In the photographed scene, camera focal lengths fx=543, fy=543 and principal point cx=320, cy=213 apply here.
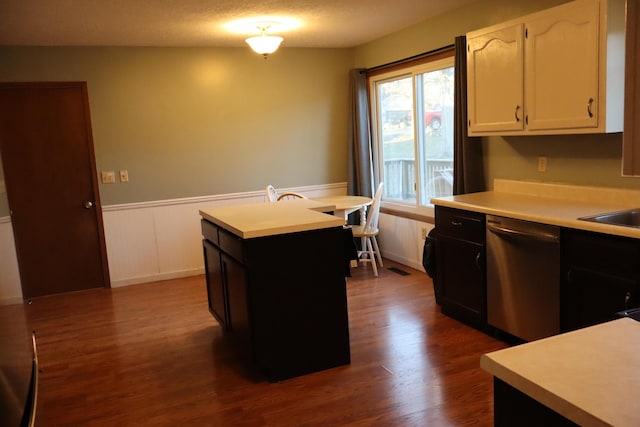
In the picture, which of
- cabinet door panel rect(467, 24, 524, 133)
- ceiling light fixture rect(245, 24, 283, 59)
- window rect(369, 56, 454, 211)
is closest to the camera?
cabinet door panel rect(467, 24, 524, 133)

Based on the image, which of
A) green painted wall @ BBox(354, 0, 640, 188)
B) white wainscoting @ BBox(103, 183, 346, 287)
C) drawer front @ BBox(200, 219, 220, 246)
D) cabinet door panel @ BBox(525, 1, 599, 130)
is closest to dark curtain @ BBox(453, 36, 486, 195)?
green painted wall @ BBox(354, 0, 640, 188)

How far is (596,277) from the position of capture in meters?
2.75

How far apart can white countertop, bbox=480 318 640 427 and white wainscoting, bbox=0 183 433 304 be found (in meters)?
3.97

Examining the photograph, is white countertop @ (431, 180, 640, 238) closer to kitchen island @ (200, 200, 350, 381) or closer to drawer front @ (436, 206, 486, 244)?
drawer front @ (436, 206, 486, 244)

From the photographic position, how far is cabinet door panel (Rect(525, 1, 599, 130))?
299cm

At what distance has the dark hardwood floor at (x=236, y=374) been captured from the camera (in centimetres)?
276

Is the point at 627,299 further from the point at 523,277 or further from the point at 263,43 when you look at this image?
the point at 263,43

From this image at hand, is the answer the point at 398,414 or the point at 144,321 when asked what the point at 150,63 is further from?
the point at 398,414

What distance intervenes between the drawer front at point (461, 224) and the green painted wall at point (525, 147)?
69cm

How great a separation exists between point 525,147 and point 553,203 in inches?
26.3

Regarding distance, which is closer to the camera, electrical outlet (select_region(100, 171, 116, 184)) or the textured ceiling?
the textured ceiling

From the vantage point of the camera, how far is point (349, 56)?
615 centimetres

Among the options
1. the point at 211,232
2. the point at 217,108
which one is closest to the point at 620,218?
the point at 211,232

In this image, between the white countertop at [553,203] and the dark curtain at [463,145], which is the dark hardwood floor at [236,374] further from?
the dark curtain at [463,145]
